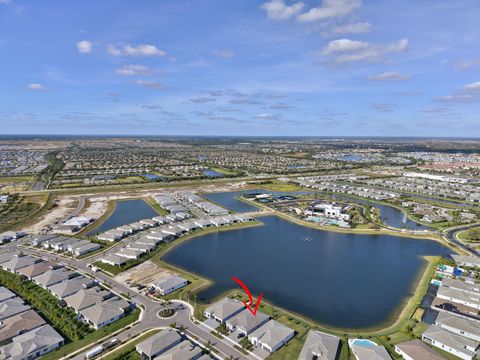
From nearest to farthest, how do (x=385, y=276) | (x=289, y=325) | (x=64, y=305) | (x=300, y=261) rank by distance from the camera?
(x=289, y=325), (x=64, y=305), (x=385, y=276), (x=300, y=261)

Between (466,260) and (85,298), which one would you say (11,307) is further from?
(466,260)

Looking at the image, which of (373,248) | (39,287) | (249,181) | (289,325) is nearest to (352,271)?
(373,248)

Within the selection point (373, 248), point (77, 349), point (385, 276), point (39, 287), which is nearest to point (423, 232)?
point (373, 248)

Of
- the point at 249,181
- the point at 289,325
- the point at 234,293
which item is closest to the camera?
the point at 289,325

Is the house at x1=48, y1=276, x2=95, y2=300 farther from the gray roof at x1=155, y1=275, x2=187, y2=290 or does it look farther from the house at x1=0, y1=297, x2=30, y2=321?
the gray roof at x1=155, y1=275, x2=187, y2=290

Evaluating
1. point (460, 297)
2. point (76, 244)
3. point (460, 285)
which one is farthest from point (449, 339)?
point (76, 244)

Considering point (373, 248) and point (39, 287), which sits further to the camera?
point (373, 248)

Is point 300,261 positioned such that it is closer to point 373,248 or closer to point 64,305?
point 373,248
